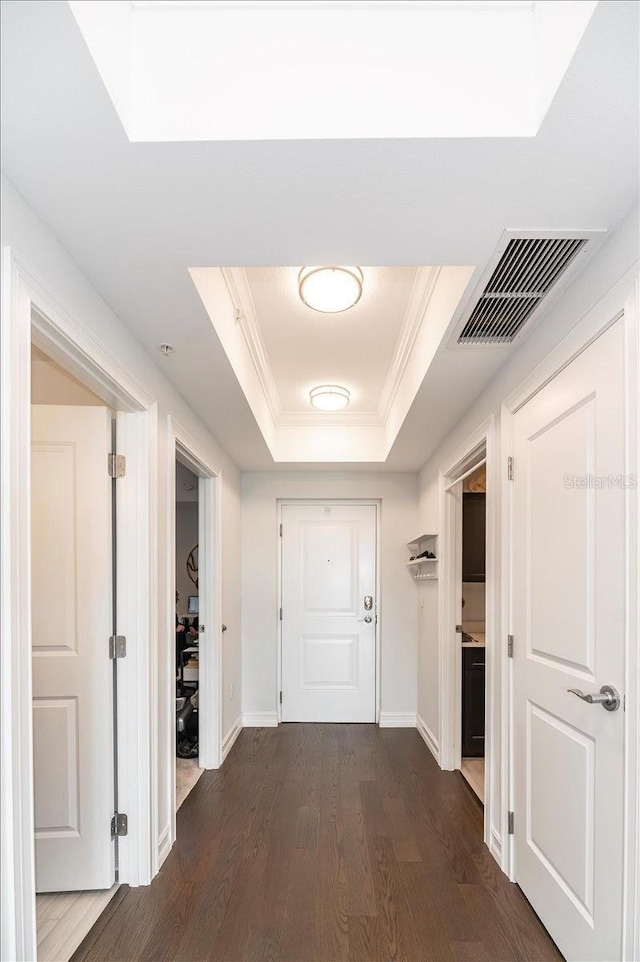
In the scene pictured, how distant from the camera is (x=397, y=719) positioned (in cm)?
566

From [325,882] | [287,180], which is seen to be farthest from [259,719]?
[287,180]

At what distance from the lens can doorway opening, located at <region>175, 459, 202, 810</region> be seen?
4461mm

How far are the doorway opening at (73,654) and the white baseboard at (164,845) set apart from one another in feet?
0.84

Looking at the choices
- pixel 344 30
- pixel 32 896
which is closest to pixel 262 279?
pixel 344 30

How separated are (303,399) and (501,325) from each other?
99.5 inches

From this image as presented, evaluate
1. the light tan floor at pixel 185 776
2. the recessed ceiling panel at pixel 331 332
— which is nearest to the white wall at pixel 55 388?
the recessed ceiling panel at pixel 331 332

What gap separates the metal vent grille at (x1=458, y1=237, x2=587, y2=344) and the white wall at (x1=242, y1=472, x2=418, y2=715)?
3263 mm

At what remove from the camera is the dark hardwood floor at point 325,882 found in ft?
7.71

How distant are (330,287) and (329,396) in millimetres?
1742

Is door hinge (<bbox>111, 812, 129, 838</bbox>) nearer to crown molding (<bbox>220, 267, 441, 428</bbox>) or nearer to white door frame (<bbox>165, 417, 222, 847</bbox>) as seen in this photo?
white door frame (<bbox>165, 417, 222, 847</bbox>)

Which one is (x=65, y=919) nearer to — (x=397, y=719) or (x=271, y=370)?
(x=271, y=370)

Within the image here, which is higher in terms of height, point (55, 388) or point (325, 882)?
point (55, 388)

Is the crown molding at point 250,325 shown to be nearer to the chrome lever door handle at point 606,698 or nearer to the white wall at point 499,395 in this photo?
the white wall at point 499,395

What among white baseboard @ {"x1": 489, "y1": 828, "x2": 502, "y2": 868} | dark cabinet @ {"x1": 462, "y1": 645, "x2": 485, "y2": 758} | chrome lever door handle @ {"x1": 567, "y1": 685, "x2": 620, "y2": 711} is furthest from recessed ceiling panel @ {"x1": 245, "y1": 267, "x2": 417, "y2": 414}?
white baseboard @ {"x1": 489, "y1": 828, "x2": 502, "y2": 868}
